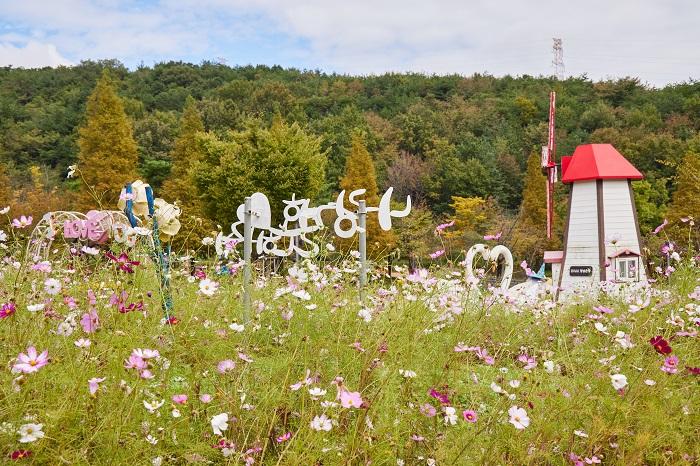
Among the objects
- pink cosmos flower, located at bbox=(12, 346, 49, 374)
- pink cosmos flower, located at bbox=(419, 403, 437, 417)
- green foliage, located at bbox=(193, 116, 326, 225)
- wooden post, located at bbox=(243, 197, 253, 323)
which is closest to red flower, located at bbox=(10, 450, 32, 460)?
pink cosmos flower, located at bbox=(12, 346, 49, 374)

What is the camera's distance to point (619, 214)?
10953 millimetres

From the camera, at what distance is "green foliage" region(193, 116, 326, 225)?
19.0 metres

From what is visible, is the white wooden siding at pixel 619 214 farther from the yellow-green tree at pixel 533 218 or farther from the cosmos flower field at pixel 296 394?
the yellow-green tree at pixel 533 218

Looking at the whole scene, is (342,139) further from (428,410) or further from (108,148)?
(428,410)

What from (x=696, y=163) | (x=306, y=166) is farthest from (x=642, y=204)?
(x=306, y=166)

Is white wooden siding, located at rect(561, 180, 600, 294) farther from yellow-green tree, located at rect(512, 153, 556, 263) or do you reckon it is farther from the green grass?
yellow-green tree, located at rect(512, 153, 556, 263)

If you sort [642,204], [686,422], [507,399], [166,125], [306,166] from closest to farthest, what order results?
[507,399]
[686,422]
[306,166]
[642,204]
[166,125]

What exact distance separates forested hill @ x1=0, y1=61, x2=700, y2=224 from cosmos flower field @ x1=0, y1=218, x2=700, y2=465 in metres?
21.1

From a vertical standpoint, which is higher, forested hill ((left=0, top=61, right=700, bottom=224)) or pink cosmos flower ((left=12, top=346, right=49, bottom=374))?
forested hill ((left=0, top=61, right=700, bottom=224))

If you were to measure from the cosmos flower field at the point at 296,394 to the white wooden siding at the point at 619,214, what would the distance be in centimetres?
821

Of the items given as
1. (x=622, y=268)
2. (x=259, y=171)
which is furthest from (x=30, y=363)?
(x=259, y=171)

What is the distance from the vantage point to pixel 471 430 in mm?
2268

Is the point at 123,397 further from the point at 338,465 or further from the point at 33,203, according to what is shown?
the point at 33,203

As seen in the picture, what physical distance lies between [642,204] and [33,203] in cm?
2080
